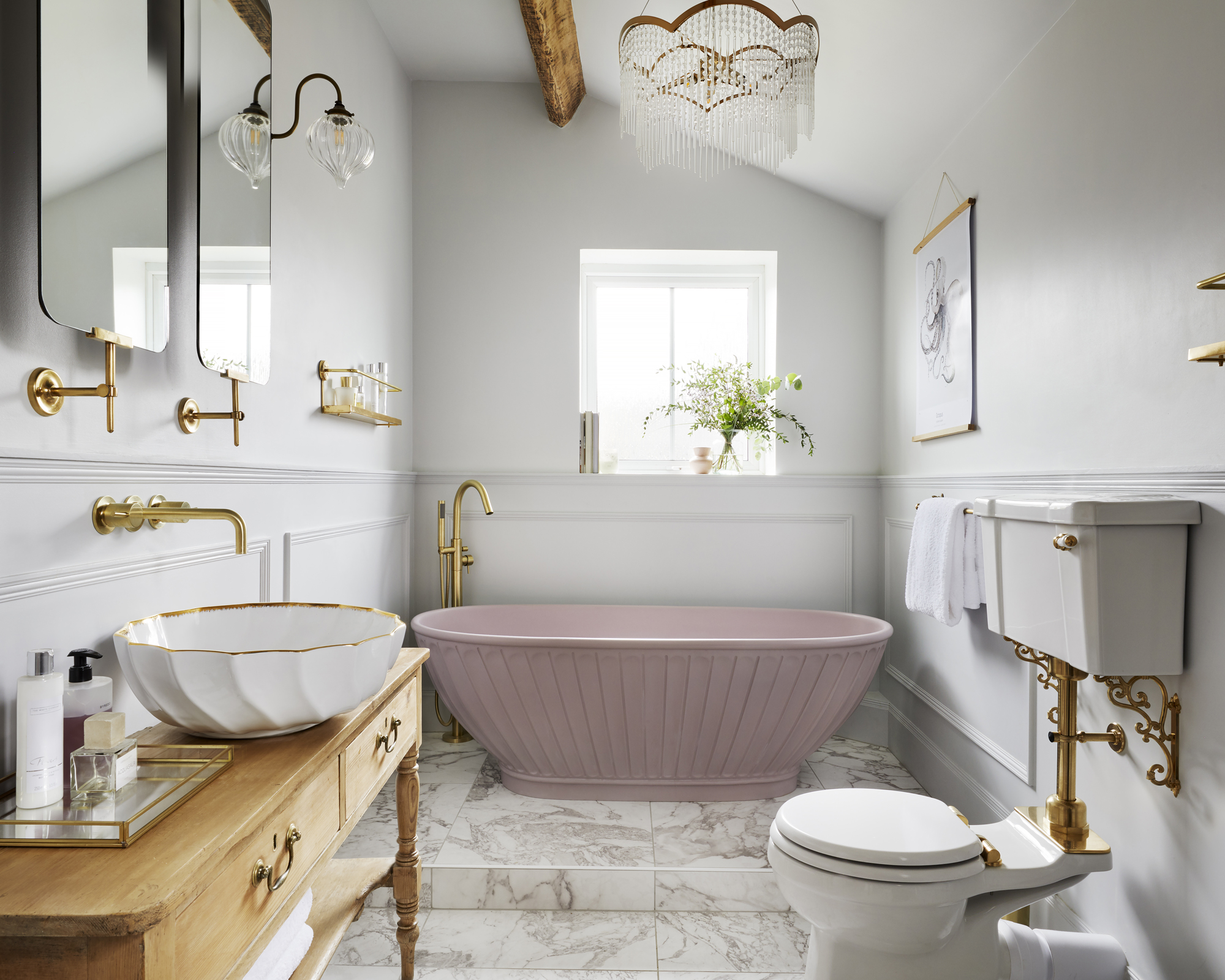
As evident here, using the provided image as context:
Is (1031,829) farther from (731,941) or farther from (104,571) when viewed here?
(104,571)

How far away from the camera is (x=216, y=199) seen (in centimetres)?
149

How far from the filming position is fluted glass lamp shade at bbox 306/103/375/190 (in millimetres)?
1702

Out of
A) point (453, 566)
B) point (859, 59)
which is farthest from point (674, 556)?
point (859, 59)

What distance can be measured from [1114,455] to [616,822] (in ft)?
5.45

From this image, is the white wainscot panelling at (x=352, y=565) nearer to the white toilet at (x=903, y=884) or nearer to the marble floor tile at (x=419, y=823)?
the marble floor tile at (x=419, y=823)

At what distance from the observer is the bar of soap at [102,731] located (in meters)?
0.85

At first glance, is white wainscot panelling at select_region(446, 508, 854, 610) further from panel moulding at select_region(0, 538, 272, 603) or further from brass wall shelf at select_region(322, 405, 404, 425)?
panel moulding at select_region(0, 538, 272, 603)

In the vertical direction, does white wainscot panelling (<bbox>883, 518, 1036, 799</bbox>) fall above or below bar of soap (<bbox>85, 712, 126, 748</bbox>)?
below

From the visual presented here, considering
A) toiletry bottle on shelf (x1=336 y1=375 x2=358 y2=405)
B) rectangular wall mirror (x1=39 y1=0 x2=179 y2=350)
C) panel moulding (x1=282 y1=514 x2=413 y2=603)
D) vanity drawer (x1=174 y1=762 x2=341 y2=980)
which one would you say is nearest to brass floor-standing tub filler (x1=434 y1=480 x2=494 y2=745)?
panel moulding (x1=282 y1=514 x2=413 y2=603)

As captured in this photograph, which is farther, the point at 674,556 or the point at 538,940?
the point at 674,556

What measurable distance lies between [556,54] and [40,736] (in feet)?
8.32

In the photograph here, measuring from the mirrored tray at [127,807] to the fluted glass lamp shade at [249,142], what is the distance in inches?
47.2

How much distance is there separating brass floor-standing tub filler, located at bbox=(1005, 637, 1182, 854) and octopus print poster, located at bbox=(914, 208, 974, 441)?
36.3 inches

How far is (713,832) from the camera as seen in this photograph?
221 centimetres
